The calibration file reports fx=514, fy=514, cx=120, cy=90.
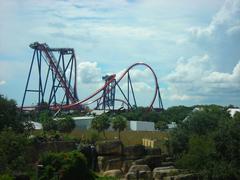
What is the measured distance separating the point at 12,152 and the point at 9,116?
43.7 feet

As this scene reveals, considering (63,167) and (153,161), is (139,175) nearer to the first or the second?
(153,161)

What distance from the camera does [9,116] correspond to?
1526 inches

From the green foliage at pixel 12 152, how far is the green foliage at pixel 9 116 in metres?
11.0

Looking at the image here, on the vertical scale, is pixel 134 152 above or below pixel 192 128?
below

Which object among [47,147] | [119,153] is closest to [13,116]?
[47,147]

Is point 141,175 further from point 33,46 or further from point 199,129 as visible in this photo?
point 33,46

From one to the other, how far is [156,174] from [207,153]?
3656 mm

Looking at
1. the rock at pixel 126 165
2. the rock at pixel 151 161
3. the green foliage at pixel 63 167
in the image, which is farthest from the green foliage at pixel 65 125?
the green foliage at pixel 63 167

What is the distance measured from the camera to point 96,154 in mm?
38062

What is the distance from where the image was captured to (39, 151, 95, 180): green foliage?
2241 centimetres

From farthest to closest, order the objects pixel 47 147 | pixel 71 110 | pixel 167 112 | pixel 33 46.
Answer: pixel 167 112 < pixel 71 110 < pixel 33 46 < pixel 47 147

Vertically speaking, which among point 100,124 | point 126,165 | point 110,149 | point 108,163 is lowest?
point 126,165

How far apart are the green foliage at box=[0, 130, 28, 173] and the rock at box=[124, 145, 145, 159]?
43.8 ft

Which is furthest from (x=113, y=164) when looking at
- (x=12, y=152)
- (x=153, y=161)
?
(x=12, y=152)
